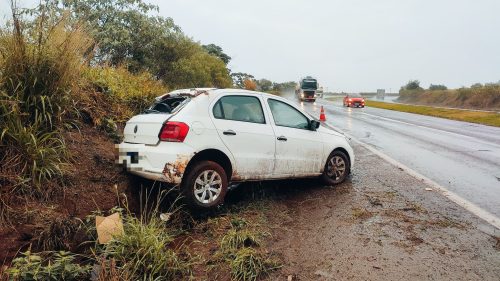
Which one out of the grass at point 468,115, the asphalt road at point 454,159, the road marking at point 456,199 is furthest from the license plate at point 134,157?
the grass at point 468,115

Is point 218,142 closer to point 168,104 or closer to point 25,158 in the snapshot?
point 168,104

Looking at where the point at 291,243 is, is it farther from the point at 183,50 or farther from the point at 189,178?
the point at 183,50

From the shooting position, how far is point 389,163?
8852 mm

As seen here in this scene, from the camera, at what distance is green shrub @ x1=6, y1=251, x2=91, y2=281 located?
11.0 ft

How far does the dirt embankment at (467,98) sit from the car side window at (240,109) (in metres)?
39.1

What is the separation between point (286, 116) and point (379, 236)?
8.29ft

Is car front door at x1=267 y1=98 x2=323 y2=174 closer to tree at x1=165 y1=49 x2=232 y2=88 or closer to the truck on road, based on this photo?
tree at x1=165 y1=49 x2=232 y2=88

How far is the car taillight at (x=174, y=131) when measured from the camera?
496 centimetres

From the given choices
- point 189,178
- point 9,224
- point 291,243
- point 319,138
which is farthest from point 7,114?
point 319,138

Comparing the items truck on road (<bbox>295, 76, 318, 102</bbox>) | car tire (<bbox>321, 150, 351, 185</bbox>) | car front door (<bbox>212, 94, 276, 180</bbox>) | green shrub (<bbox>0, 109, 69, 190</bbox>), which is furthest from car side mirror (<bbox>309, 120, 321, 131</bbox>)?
truck on road (<bbox>295, 76, 318, 102</bbox>)

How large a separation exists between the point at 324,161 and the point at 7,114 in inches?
184

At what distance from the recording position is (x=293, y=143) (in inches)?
243

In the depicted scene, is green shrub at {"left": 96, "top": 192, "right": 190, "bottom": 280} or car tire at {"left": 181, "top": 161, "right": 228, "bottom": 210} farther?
car tire at {"left": 181, "top": 161, "right": 228, "bottom": 210}

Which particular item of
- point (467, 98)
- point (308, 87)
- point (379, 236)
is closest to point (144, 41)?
point (379, 236)
